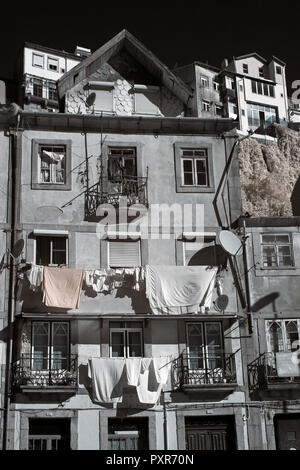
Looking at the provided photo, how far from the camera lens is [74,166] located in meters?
30.9

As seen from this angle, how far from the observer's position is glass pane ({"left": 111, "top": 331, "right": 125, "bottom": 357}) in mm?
28594

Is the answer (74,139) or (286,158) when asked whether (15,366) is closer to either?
(74,139)

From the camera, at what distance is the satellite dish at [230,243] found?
29.0 meters

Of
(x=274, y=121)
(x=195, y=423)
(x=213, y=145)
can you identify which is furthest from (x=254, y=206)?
(x=195, y=423)

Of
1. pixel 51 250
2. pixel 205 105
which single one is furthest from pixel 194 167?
pixel 205 105

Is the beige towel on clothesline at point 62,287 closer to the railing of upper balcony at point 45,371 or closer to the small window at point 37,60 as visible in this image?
the railing of upper balcony at point 45,371

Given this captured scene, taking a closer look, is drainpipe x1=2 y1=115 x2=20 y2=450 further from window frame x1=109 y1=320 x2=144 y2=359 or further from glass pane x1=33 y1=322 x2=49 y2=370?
window frame x1=109 y1=320 x2=144 y2=359

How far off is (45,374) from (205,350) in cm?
655

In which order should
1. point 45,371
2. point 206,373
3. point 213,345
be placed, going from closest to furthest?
point 45,371
point 206,373
point 213,345

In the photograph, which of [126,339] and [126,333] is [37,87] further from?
[126,339]

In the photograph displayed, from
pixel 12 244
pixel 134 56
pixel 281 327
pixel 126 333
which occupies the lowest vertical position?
pixel 126 333

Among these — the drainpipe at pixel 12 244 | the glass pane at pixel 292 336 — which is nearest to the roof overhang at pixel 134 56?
the drainpipe at pixel 12 244

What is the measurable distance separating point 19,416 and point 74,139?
12166 mm

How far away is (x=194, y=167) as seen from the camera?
31.8 meters
